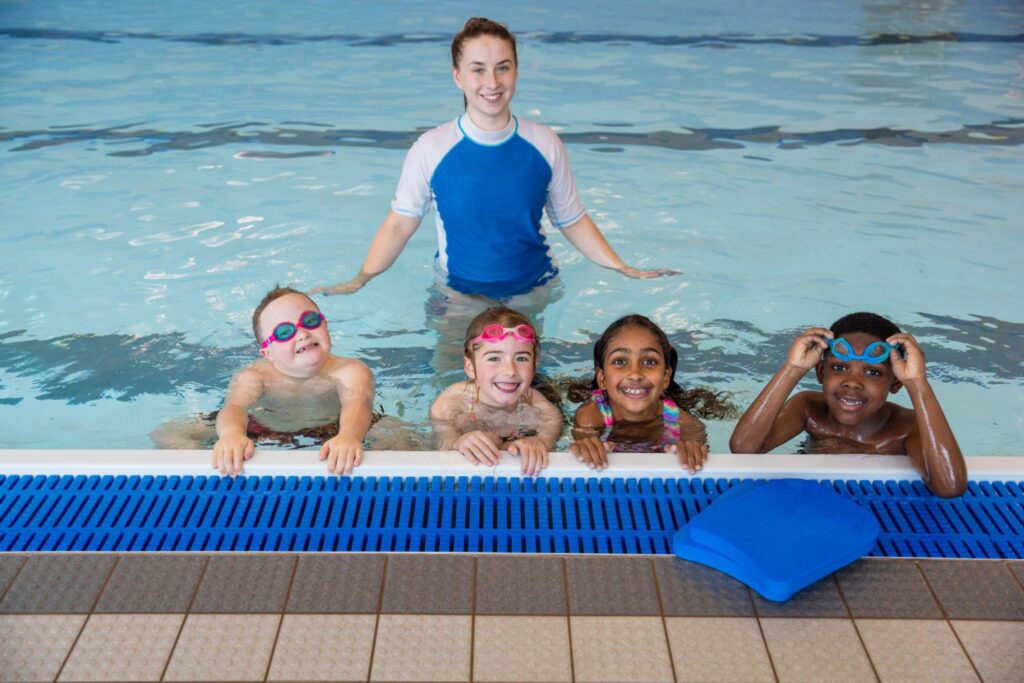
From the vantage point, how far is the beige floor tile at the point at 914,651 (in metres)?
2.18

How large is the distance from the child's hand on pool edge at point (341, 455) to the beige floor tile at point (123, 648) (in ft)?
2.23

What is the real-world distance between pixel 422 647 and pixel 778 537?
3.09 ft

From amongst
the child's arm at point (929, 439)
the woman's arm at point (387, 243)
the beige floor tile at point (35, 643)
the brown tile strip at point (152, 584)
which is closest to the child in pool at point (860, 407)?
the child's arm at point (929, 439)

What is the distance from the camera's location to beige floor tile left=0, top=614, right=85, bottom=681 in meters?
2.14

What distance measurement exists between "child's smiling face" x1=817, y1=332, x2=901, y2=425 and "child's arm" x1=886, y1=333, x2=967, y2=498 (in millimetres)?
113

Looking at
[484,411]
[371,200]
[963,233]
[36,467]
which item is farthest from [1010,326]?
[36,467]

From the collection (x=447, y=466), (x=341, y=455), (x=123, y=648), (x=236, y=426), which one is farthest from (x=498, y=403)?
(x=123, y=648)

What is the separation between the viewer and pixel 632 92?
927 centimetres

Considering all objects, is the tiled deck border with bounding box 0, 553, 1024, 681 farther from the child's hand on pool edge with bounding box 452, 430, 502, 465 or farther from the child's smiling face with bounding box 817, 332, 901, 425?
the child's smiling face with bounding box 817, 332, 901, 425

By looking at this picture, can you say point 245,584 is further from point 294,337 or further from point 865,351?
point 865,351

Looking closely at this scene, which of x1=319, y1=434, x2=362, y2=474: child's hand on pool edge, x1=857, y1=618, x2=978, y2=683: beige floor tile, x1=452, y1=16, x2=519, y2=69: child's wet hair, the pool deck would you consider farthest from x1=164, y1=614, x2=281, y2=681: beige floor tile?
x1=452, y1=16, x2=519, y2=69: child's wet hair

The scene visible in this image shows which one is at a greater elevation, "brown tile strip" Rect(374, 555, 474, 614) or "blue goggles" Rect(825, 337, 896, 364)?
"blue goggles" Rect(825, 337, 896, 364)

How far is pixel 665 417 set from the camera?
350 centimetres

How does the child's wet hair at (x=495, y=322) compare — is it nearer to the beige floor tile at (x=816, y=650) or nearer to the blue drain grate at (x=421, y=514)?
the blue drain grate at (x=421, y=514)
